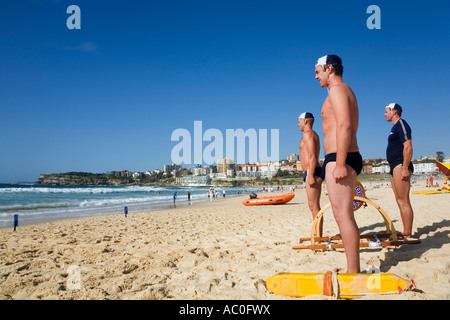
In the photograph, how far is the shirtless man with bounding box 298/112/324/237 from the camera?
4523 millimetres

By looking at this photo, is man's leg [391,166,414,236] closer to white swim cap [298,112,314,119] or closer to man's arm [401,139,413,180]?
man's arm [401,139,413,180]

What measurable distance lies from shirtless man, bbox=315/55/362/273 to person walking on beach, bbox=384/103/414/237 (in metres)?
2.17

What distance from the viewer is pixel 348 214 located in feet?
8.71

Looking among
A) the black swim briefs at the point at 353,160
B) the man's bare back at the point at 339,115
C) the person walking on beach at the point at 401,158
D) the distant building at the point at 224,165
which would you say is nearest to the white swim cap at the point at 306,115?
the person walking on beach at the point at 401,158

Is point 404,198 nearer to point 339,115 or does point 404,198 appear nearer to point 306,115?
point 306,115

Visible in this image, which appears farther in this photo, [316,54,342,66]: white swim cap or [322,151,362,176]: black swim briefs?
[316,54,342,66]: white swim cap

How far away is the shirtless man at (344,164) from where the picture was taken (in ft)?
8.46

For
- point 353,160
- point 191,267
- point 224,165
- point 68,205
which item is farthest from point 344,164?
point 224,165

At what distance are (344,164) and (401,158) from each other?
2627 mm

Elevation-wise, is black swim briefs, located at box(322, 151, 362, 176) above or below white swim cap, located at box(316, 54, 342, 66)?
below

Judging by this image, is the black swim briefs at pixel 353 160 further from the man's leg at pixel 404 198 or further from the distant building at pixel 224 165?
the distant building at pixel 224 165

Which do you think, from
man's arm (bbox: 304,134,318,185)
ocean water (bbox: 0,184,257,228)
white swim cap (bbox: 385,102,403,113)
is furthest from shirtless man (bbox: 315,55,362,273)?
ocean water (bbox: 0,184,257,228)
